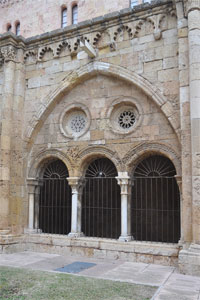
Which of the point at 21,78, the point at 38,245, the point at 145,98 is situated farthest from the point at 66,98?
the point at 38,245

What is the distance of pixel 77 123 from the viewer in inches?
368

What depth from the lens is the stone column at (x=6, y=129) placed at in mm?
9008

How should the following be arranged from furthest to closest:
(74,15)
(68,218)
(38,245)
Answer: (74,15)
(68,218)
(38,245)

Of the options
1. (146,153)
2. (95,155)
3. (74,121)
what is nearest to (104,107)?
(74,121)

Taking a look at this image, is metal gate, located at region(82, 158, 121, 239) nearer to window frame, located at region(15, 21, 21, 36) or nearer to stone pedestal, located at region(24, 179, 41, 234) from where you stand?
stone pedestal, located at region(24, 179, 41, 234)

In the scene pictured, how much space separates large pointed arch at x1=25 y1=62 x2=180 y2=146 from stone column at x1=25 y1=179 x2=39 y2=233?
1203 mm

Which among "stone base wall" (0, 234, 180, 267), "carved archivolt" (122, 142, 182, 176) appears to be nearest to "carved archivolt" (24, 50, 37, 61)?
"carved archivolt" (122, 142, 182, 176)

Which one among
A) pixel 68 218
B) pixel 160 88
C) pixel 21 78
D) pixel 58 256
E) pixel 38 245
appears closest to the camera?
pixel 160 88

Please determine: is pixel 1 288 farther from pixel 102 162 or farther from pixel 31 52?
pixel 31 52

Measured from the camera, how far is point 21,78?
9852 millimetres

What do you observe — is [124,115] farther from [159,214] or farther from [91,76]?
[159,214]

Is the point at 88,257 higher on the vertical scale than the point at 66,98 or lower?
lower

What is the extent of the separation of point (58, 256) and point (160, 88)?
506 centimetres

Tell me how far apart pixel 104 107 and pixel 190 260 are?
14.6ft
